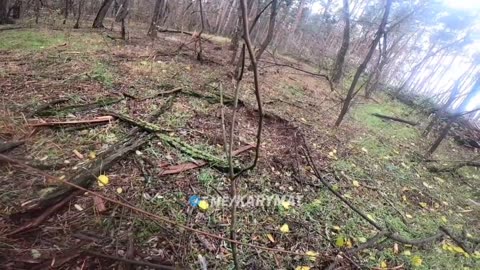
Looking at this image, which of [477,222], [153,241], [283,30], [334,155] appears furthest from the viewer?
[283,30]

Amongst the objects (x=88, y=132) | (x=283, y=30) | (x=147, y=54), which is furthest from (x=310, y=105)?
(x=283, y=30)

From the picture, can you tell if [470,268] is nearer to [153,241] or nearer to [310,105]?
[153,241]

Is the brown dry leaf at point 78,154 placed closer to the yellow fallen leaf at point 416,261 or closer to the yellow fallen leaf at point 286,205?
the yellow fallen leaf at point 286,205

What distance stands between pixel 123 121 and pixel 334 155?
2807mm

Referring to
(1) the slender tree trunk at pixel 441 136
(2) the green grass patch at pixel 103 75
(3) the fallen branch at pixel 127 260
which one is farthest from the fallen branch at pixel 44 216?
(1) the slender tree trunk at pixel 441 136

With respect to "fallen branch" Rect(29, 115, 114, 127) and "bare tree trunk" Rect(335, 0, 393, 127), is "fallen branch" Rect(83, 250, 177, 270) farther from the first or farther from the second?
"bare tree trunk" Rect(335, 0, 393, 127)

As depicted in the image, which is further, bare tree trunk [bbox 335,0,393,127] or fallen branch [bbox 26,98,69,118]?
bare tree trunk [bbox 335,0,393,127]

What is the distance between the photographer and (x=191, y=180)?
8.77 feet

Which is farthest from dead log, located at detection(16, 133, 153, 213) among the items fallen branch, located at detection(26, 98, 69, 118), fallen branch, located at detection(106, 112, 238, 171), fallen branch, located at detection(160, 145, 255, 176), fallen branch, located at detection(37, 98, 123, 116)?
fallen branch, located at detection(26, 98, 69, 118)

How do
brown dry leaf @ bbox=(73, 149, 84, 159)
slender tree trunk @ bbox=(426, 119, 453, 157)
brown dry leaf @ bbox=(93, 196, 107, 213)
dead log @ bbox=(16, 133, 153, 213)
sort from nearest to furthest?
dead log @ bbox=(16, 133, 153, 213) < brown dry leaf @ bbox=(93, 196, 107, 213) < brown dry leaf @ bbox=(73, 149, 84, 159) < slender tree trunk @ bbox=(426, 119, 453, 157)

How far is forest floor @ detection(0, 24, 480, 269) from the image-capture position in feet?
6.45

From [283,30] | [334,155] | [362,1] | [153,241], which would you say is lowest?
[153,241]

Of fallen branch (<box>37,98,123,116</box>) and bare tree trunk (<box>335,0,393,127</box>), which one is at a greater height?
bare tree trunk (<box>335,0,393,127</box>)

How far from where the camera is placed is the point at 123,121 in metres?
3.20
